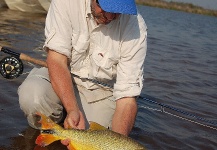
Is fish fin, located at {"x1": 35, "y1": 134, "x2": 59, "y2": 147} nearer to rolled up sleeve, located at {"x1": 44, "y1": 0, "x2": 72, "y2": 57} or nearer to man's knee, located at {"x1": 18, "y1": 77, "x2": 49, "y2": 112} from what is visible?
man's knee, located at {"x1": 18, "y1": 77, "x2": 49, "y2": 112}

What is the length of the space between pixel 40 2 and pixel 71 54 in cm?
1279

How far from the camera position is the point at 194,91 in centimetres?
736

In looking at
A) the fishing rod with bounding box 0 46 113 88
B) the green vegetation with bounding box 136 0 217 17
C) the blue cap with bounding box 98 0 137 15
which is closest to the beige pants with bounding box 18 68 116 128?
the fishing rod with bounding box 0 46 113 88

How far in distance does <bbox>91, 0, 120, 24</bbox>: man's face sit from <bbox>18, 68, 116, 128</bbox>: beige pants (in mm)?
886

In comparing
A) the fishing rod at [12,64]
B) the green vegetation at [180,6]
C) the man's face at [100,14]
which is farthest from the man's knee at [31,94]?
the green vegetation at [180,6]

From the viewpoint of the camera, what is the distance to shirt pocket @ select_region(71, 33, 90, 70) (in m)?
3.78

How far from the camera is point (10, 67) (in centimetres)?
445

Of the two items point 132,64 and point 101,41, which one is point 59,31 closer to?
point 101,41

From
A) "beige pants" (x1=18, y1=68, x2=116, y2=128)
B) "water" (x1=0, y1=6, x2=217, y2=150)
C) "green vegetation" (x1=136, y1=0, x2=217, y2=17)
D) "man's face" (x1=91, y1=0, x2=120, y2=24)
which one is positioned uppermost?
"man's face" (x1=91, y1=0, x2=120, y2=24)

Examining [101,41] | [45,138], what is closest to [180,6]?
[101,41]

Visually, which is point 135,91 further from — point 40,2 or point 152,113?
point 40,2

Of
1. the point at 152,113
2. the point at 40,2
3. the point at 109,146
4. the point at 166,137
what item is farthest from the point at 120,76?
the point at 40,2

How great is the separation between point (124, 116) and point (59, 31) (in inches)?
40.1

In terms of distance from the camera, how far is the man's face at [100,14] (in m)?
3.34
